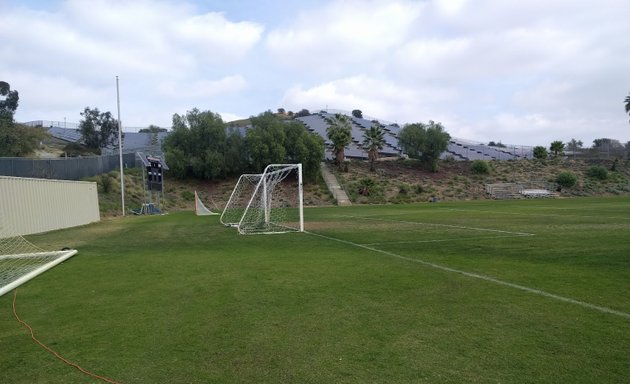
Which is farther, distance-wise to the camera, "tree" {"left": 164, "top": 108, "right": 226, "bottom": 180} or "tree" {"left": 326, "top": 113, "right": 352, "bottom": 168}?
"tree" {"left": 326, "top": 113, "right": 352, "bottom": 168}

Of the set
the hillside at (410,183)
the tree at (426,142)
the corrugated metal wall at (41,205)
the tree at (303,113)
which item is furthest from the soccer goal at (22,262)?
the tree at (303,113)

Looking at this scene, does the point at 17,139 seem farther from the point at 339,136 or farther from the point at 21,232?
the point at 339,136

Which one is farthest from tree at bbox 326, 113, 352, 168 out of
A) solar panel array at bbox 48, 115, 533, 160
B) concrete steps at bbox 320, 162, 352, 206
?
solar panel array at bbox 48, 115, 533, 160

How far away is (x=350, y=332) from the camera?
538 centimetres

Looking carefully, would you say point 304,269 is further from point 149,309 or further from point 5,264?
point 5,264

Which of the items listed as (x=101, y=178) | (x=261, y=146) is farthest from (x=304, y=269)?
(x=261, y=146)

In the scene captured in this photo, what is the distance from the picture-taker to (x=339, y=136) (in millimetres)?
60531

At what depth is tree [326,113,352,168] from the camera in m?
60.7

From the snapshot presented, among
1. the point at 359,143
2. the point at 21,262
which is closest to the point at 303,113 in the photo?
the point at 359,143

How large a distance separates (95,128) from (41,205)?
51.7 meters

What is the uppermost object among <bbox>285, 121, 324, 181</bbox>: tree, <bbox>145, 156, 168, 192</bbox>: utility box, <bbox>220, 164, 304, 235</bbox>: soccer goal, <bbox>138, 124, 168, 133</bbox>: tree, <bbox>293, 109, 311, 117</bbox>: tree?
<bbox>293, 109, 311, 117</bbox>: tree

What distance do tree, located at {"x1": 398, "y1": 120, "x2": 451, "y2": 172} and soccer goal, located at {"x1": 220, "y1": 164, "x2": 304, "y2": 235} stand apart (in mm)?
19951

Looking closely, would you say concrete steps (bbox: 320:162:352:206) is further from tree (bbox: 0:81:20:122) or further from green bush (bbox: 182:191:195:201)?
tree (bbox: 0:81:20:122)

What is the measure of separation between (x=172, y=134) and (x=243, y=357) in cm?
5452
